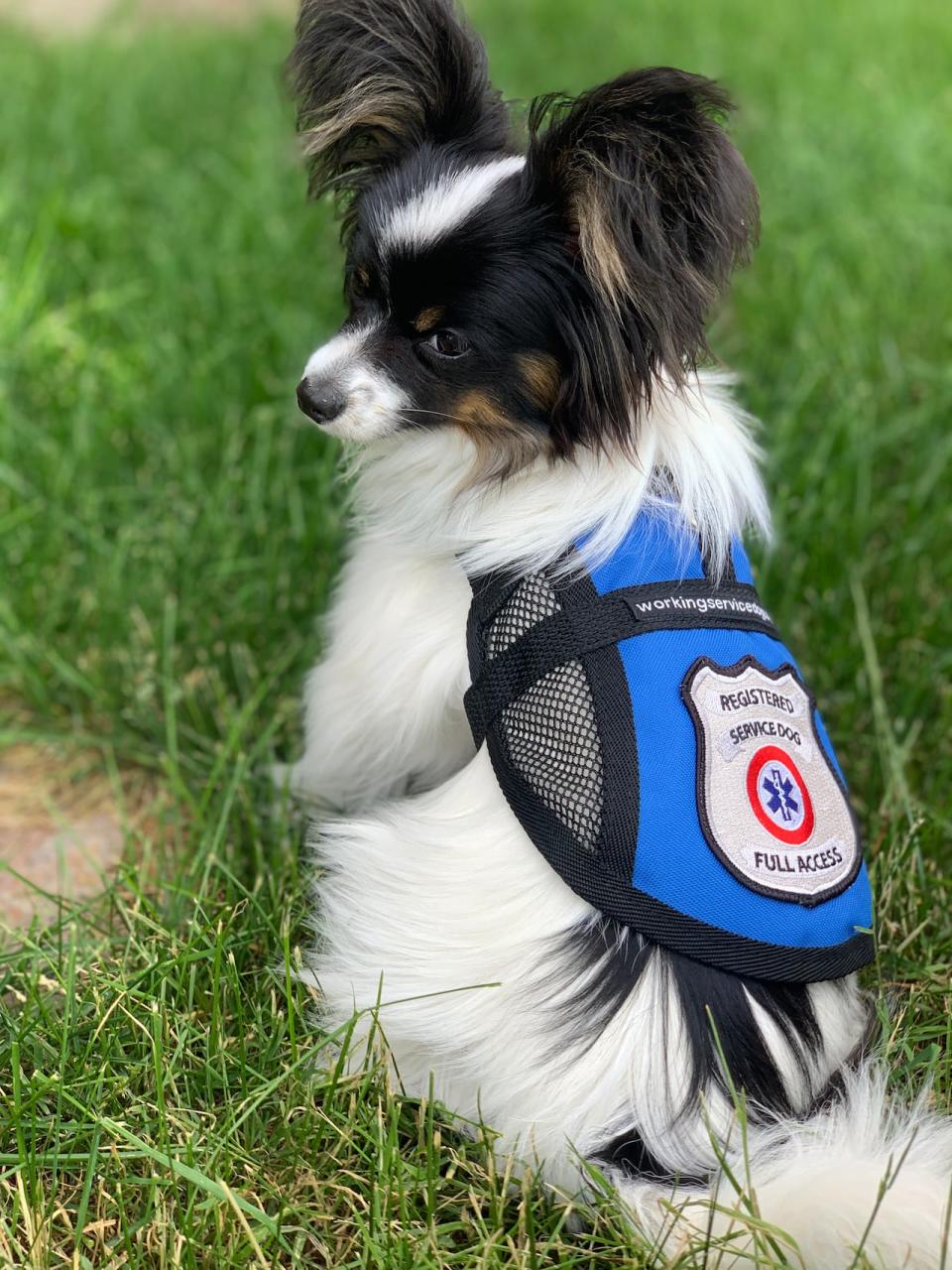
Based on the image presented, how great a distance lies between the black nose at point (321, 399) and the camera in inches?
74.4

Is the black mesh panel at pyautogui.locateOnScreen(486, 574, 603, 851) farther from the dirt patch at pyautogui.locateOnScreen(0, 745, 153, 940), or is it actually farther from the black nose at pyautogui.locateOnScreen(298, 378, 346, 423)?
the dirt patch at pyautogui.locateOnScreen(0, 745, 153, 940)

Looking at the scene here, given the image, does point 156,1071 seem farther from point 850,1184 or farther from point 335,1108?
point 850,1184

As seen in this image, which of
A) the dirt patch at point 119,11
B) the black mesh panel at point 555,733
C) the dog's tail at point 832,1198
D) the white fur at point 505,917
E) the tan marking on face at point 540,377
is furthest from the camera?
the dirt patch at point 119,11

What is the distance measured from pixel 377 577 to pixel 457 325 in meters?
0.46

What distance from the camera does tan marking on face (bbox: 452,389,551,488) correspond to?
1.85m

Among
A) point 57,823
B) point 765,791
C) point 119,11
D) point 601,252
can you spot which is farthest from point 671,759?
point 119,11

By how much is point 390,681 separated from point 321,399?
1.48ft

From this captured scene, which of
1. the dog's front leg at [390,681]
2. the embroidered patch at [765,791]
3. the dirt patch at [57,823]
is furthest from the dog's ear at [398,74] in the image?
the dirt patch at [57,823]

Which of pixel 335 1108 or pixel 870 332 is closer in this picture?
pixel 335 1108

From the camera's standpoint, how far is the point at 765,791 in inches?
65.6

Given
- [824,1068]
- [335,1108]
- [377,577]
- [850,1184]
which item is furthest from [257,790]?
[850,1184]

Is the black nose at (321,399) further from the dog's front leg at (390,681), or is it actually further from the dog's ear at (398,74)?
the dog's ear at (398,74)

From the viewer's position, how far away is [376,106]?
2021 millimetres

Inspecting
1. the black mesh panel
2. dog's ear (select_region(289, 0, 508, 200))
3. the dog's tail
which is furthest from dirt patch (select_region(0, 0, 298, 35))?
the dog's tail
